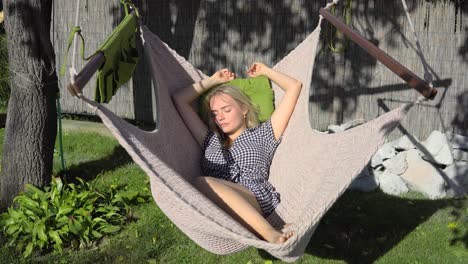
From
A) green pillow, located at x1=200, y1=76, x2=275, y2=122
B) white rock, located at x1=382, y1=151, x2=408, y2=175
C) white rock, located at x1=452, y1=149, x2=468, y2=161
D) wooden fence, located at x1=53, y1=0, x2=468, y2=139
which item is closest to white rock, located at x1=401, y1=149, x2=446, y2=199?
white rock, located at x1=382, y1=151, x2=408, y2=175

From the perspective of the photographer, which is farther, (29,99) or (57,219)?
(29,99)

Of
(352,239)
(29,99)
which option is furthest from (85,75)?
(352,239)

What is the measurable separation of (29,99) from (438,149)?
8.76ft

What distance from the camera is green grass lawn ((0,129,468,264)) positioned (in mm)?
2734

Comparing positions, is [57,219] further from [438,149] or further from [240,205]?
[438,149]

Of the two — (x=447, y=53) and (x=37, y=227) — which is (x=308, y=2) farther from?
(x=37, y=227)

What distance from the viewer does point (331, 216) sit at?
3131mm

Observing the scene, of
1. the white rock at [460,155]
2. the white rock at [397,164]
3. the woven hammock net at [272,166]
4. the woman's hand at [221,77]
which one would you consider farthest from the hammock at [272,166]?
the white rock at [460,155]

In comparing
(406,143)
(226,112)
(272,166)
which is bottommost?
(406,143)

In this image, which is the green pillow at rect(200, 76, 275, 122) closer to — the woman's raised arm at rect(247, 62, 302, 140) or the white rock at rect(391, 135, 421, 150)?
the woman's raised arm at rect(247, 62, 302, 140)

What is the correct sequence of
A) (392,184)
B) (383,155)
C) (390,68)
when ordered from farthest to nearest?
(383,155), (392,184), (390,68)

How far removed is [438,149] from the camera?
3756 millimetres

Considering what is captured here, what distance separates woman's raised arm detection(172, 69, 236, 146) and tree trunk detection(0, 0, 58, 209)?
0.76 m

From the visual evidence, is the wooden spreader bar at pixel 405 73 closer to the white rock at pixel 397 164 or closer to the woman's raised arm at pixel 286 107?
the woman's raised arm at pixel 286 107
